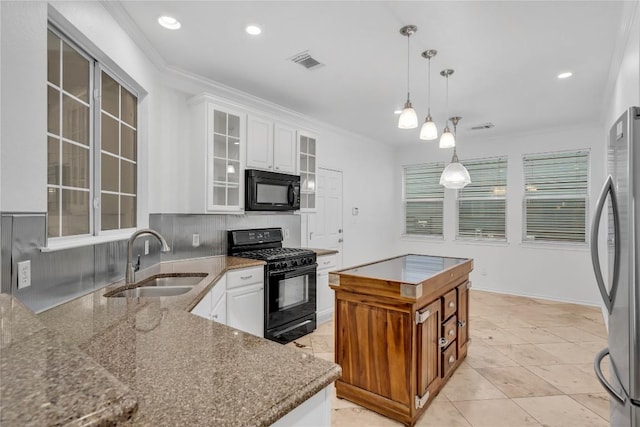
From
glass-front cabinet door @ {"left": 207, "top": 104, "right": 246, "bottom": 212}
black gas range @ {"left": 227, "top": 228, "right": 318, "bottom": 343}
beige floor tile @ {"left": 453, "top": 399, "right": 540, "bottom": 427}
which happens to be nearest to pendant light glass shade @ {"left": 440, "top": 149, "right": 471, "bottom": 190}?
black gas range @ {"left": 227, "top": 228, "right": 318, "bottom": 343}

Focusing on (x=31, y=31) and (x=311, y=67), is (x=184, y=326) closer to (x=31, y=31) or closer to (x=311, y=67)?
(x=31, y=31)

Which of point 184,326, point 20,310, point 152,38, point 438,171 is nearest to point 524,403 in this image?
point 184,326

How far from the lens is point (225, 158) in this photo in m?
3.32

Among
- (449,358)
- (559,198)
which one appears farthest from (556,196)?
(449,358)

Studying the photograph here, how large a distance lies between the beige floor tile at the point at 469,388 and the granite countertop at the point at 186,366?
2105 millimetres

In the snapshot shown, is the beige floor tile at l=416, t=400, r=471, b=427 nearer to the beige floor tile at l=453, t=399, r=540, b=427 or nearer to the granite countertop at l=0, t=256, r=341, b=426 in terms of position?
the beige floor tile at l=453, t=399, r=540, b=427

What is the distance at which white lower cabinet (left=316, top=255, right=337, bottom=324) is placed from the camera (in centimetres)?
392

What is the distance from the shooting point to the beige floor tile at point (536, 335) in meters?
3.65

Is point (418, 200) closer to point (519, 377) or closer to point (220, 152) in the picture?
point (519, 377)

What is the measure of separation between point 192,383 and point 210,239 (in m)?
2.76

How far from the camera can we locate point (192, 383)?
86cm

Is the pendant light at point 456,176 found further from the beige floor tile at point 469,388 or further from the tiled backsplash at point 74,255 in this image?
the tiled backsplash at point 74,255

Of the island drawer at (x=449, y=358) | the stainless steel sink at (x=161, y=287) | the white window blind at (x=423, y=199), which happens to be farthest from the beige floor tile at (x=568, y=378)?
the white window blind at (x=423, y=199)

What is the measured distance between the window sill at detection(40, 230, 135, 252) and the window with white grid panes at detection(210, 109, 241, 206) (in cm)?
107
